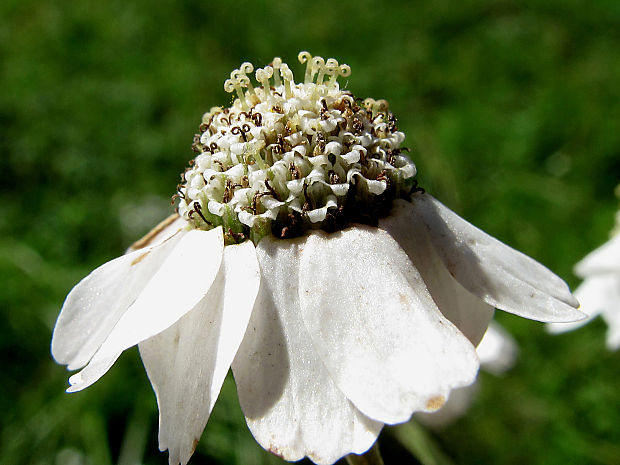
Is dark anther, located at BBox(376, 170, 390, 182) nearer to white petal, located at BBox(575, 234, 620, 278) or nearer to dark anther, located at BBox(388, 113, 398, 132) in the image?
dark anther, located at BBox(388, 113, 398, 132)

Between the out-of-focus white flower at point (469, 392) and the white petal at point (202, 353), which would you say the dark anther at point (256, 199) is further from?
the out-of-focus white flower at point (469, 392)

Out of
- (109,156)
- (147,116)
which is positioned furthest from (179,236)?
(147,116)

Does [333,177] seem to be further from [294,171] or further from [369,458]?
[369,458]

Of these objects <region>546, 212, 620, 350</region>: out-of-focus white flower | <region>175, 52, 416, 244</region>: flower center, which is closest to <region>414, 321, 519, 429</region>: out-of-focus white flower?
<region>546, 212, 620, 350</region>: out-of-focus white flower

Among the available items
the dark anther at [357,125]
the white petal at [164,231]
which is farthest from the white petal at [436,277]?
the white petal at [164,231]

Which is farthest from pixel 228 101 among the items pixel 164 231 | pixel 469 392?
pixel 164 231
